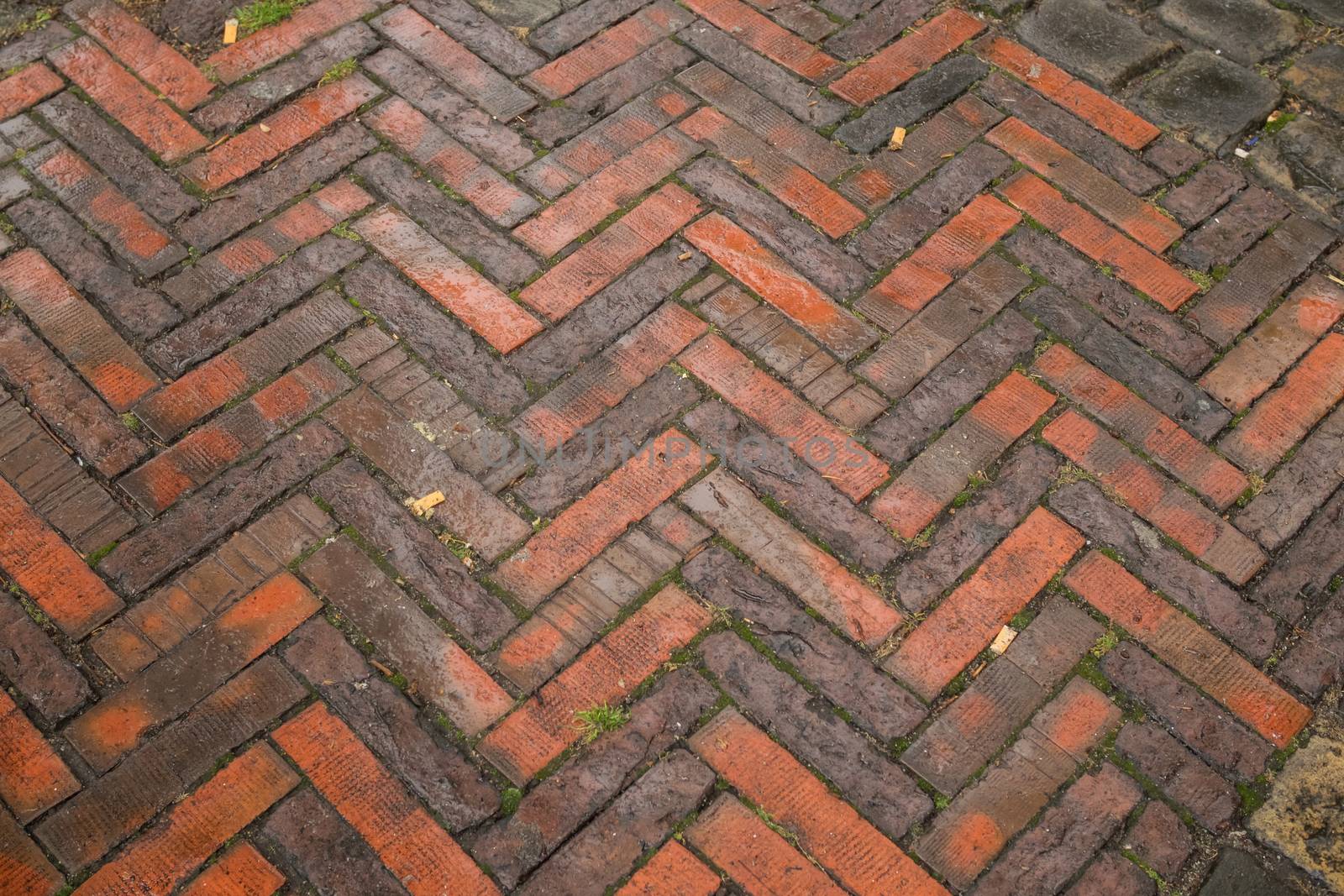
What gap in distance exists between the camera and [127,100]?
3.49 metres

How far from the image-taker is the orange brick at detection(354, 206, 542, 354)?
3078 mm

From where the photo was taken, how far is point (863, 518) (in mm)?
2832

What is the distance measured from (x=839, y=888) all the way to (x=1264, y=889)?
93 centimetres

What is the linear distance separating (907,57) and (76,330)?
2681 millimetres

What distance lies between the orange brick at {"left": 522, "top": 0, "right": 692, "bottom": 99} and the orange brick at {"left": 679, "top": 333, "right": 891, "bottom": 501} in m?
1.10

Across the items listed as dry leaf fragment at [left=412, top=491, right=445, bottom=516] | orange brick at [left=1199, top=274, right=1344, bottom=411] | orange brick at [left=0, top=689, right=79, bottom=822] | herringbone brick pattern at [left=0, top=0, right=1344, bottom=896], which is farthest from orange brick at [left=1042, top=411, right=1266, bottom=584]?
orange brick at [left=0, top=689, right=79, bottom=822]

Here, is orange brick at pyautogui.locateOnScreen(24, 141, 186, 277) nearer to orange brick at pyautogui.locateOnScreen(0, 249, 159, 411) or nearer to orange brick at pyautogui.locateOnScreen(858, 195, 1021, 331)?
orange brick at pyautogui.locateOnScreen(0, 249, 159, 411)

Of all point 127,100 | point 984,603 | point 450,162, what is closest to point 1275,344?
point 984,603

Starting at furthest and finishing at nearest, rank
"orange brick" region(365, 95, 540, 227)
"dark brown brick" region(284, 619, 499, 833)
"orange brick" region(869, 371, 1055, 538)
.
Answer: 1. "orange brick" region(365, 95, 540, 227)
2. "orange brick" region(869, 371, 1055, 538)
3. "dark brown brick" region(284, 619, 499, 833)

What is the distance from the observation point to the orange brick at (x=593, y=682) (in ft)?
8.25

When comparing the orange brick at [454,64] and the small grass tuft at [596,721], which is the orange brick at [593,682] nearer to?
the small grass tuft at [596,721]

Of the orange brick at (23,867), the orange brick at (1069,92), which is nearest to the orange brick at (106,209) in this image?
the orange brick at (23,867)

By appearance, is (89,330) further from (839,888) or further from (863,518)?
(839,888)

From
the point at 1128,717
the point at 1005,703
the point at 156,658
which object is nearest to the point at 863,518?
the point at 1005,703
